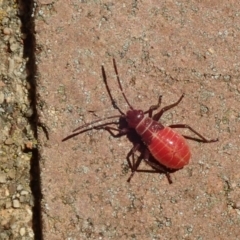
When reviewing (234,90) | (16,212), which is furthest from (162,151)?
(16,212)

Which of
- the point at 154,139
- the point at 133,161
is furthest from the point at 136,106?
the point at 133,161

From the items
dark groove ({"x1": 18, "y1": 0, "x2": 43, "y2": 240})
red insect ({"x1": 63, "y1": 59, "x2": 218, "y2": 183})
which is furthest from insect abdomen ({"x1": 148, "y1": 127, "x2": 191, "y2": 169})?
dark groove ({"x1": 18, "y1": 0, "x2": 43, "y2": 240})

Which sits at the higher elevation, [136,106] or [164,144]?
[136,106]

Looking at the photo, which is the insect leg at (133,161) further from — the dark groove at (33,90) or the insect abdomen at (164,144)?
the dark groove at (33,90)

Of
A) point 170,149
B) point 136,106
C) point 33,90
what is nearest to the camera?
point 170,149

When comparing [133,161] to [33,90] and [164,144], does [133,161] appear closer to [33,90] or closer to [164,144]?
[164,144]

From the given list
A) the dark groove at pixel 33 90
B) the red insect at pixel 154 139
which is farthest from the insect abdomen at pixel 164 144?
the dark groove at pixel 33 90

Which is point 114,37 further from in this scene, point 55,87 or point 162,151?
point 162,151
